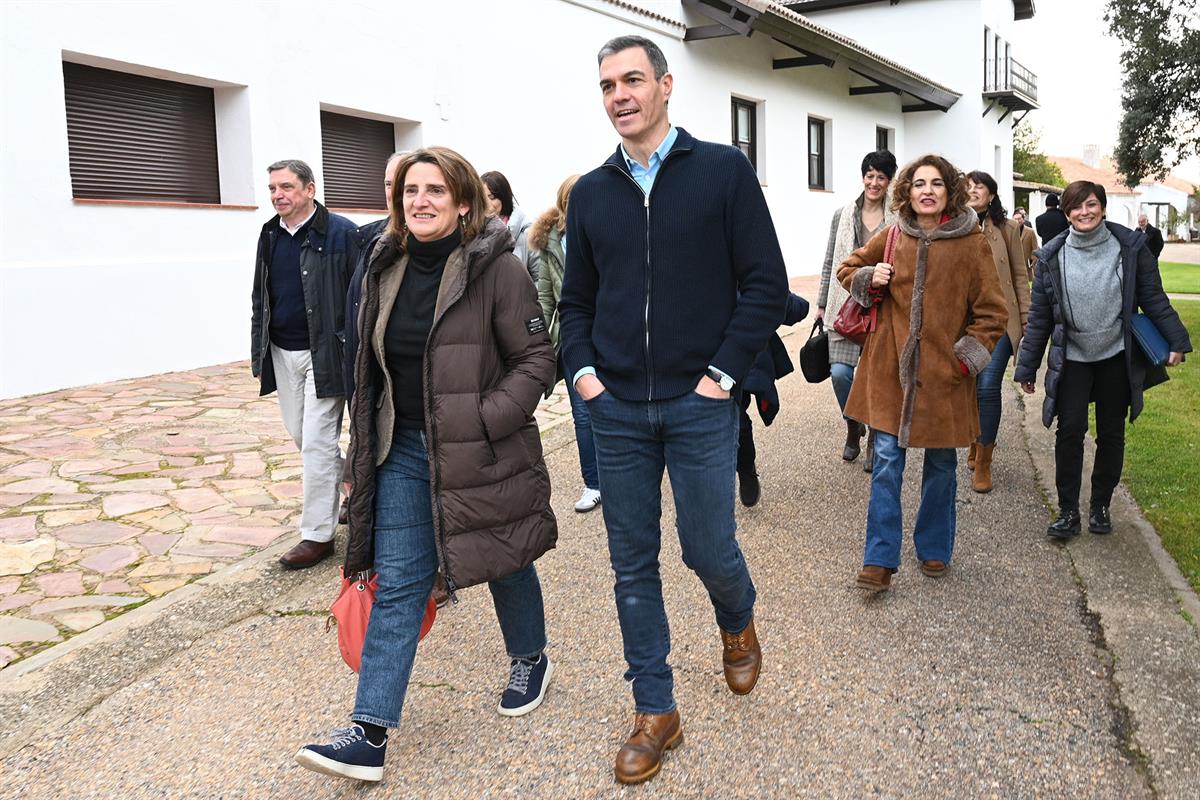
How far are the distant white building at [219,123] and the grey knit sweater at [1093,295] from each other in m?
8.07

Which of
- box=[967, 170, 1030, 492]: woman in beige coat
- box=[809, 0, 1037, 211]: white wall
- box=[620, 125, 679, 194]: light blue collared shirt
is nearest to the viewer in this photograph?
box=[620, 125, 679, 194]: light blue collared shirt

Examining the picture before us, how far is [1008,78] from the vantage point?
31.6 m

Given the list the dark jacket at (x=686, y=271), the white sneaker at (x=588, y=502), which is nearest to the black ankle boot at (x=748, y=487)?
the white sneaker at (x=588, y=502)

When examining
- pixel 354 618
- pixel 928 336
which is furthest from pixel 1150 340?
pixel 354 618

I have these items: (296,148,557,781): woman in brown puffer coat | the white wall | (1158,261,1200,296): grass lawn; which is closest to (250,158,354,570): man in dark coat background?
(296,148,557,781): woman in brown puffer coat

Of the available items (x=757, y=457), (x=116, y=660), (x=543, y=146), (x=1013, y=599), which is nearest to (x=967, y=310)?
(x=1013, y=599)

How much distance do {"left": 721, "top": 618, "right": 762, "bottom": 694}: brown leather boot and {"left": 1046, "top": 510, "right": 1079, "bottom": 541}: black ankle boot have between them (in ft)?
7.78

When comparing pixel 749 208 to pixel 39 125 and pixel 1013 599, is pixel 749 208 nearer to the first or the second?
pixel 1013 599

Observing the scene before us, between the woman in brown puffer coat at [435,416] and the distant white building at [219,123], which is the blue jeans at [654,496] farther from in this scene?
the distant white building at [219,123]

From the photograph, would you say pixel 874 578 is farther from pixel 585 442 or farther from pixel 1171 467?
pixel 1171 467

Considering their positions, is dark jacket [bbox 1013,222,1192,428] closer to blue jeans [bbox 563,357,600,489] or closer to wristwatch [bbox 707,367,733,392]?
blue jeans [bbox 563,357,600,489]

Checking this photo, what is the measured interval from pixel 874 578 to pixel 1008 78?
103 feet

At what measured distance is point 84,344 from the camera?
30.3 ft

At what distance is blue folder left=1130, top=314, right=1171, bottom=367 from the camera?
4.92 m
